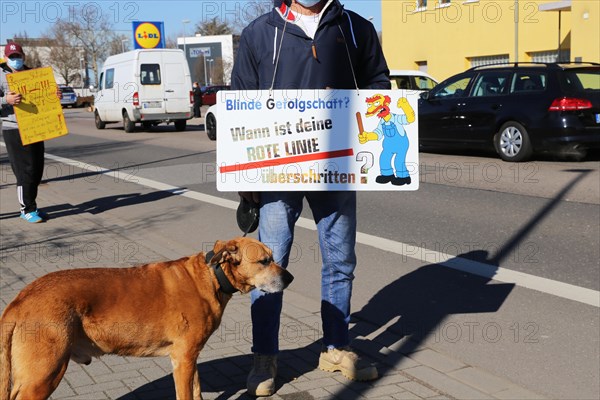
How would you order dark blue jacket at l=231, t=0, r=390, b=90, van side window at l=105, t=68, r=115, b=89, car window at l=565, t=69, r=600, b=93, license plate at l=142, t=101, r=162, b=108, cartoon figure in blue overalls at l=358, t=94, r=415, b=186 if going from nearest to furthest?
dark blue jacket at l=231, t=0, r=390, b=90 < cartoon figure in blue overalls at l=358, t=94, r=415, b=186 < car window at l=565, t=69, r=600, b=93 < license plate at l=142, t=101, r=162, b=108 < van side window at l=105, t=68, r=115, b=89

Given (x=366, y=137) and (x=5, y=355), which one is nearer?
(x=5, y=355)

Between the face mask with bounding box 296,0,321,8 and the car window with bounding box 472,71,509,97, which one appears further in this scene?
the car window with bounding box 472,71,509,97

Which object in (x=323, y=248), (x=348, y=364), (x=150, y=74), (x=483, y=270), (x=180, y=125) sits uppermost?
(x=150, y=74)

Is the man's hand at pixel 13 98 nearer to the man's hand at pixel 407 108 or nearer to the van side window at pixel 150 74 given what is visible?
the man's hand at pixel 407 108

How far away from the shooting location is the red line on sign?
4152 millimetres

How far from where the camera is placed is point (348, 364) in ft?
14.5

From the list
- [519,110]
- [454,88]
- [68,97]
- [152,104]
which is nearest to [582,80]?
[519,110]

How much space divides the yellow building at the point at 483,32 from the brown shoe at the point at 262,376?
72.7ft

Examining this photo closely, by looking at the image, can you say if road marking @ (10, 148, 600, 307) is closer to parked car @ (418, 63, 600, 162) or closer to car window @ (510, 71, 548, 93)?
parked car @ (418, 63, 600, 162)

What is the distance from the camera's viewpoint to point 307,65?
416 centimetres

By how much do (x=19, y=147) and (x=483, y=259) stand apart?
585 cm

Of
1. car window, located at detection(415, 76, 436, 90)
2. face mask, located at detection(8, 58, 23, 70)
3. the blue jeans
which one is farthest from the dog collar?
car window, located at detection(415, 76, 436, 90)

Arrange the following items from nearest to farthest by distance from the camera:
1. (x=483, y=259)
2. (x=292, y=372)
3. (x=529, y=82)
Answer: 1. (x=292, y=372)
2. (x=483, y=259)
3. (x=529, y=82)

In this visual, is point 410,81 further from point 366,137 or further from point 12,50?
point 366,137
